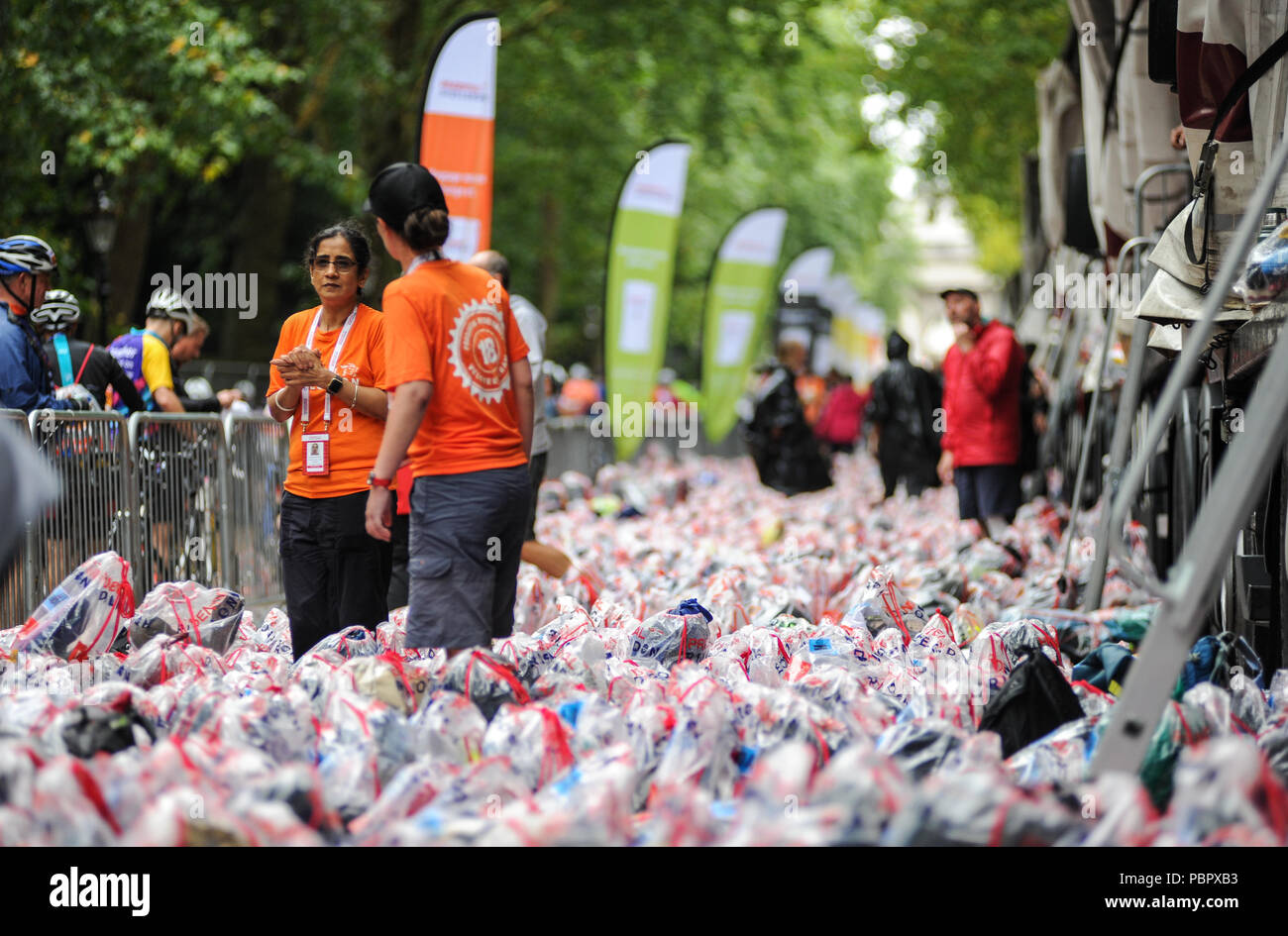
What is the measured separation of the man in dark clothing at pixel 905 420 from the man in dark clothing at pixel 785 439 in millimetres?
766

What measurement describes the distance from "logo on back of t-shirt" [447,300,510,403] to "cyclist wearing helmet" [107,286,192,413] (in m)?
4.13

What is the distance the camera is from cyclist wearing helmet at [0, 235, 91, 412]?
664 centimetres

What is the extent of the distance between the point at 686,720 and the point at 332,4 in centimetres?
1611

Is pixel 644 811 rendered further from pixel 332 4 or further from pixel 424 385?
pixel 332 4

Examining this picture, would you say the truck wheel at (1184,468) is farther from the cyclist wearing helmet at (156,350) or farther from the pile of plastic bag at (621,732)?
the cyclist wearing helmet at (156,350)

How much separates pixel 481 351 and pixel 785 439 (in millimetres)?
11090

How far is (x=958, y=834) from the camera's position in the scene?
2.88 meters

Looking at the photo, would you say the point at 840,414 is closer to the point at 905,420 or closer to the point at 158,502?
the point at 905,420

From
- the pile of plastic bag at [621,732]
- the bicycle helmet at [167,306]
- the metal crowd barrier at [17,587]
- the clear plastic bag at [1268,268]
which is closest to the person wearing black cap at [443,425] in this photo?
the pile of plastic bag at [621,732]

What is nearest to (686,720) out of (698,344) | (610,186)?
(610,186)

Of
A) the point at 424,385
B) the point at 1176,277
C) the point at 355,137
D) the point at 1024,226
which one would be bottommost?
the point at 424,385

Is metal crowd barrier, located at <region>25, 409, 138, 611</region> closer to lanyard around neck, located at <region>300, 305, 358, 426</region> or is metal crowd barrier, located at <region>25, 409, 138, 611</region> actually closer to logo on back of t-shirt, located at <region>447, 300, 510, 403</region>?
lanyard around neck, located at <region>300, 305, 358, 426</region>
